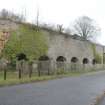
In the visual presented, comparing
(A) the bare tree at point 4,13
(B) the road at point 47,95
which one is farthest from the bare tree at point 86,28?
(B) the road at point 47,95

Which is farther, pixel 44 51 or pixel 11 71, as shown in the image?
pixel 44 51

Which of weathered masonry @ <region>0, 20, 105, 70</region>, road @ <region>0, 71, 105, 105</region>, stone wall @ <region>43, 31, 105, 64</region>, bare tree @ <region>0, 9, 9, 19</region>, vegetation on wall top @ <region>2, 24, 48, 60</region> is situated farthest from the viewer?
bare tree @ <region>0, 9, 9, 19</region>

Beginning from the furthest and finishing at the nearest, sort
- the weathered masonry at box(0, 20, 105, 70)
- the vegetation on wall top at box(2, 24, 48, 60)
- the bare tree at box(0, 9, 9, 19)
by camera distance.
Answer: the bare tree at box(0, 9, 9, 19)
the weathered masonry at box(0, 20, 105, 70)
the vegetation on wall top at box(2, 24, 48, 60)

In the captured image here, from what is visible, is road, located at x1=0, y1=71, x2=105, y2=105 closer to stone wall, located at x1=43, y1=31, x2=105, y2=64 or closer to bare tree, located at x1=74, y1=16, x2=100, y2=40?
stone wall, located at x1=43, y1=31, x2=105, y2=64

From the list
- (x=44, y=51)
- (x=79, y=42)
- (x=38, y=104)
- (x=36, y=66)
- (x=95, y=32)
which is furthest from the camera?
(x=95, y=32)

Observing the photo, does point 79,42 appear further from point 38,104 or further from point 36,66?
point 38,104

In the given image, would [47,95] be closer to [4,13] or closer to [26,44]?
[26,44]

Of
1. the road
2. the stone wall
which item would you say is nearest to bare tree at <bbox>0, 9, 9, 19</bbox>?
the stone wall

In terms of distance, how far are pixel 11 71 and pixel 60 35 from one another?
21.2m

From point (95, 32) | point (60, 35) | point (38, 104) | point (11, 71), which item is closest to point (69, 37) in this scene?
point (60, 35)

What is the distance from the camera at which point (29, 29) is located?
1943 inches

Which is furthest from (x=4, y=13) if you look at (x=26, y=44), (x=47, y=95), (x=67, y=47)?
(x=47, y=95)

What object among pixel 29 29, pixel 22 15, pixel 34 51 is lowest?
pixel 34 51

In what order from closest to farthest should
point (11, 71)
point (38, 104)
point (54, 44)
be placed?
point (38, 104), point (11, 71), point (54, 44)
